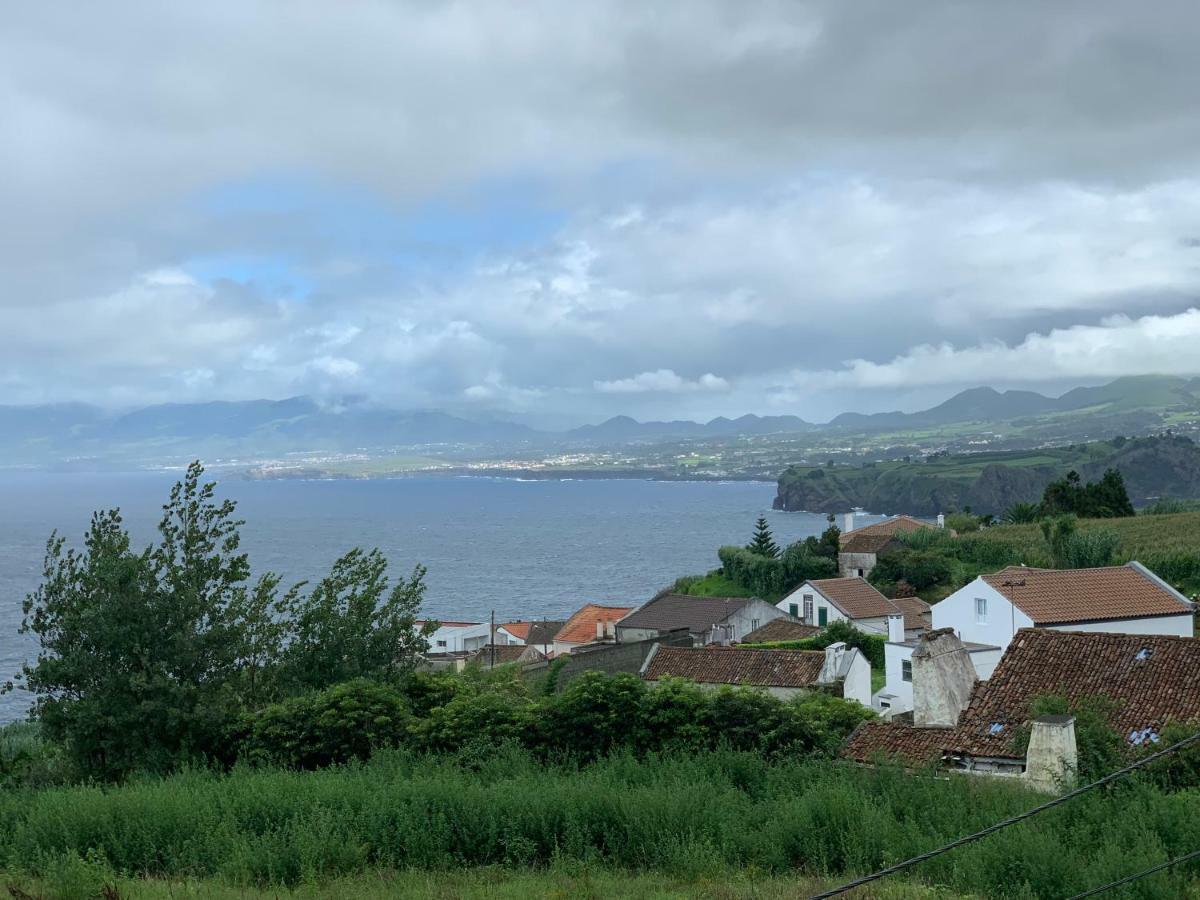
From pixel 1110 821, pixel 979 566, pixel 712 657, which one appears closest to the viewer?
pixel 1110 821

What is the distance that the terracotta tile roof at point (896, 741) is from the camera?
15.6m

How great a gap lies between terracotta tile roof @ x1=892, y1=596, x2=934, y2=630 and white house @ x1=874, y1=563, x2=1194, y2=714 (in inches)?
301

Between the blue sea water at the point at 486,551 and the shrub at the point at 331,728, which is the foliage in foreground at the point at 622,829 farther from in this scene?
the blue sea water at the point at 486,551

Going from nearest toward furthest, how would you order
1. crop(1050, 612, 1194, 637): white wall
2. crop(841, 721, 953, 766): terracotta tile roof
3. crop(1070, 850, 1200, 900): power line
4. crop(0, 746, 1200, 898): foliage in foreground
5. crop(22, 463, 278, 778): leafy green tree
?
1. crop(1070, 850, 1200, 900): power line
2. crop(0, 746, 1200, 898): foliage in foreground
3. crop(841, 721, 953, 766): terracotta tile roof
4. crop(22, 463, 278, 778): leafy green tree
5. crop(1050, 612, 1194, 637): white wall

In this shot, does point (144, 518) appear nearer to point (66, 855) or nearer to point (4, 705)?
point (4, 705)

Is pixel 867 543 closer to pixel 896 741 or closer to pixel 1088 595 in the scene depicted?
pixel 1088 595

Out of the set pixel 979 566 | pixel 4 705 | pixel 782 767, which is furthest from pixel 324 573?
pixel 782 767

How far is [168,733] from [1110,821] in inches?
570

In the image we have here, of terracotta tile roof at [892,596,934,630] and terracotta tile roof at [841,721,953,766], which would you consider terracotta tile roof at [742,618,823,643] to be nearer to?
terracotta tile roof at [892,596,934,630]

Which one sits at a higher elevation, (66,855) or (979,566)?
(66,855)

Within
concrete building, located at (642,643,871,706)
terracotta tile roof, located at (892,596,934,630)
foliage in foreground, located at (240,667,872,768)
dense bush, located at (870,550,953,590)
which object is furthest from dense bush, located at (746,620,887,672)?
foliage in foreground, located at (240,667,872,768)

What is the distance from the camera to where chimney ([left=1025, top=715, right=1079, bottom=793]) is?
12.5m

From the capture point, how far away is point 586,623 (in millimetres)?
59156

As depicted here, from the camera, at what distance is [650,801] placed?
1037 cm
